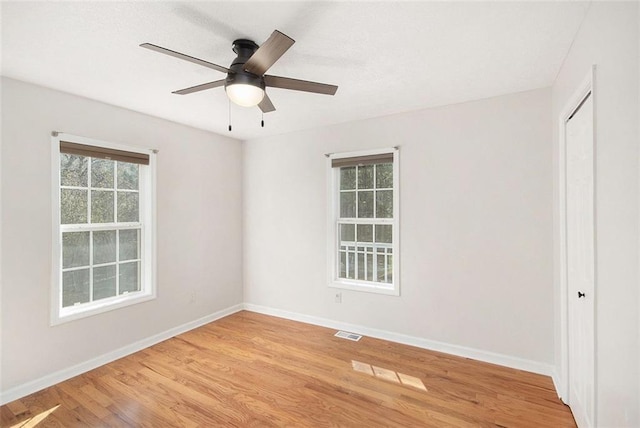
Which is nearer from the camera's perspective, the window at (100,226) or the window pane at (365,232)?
the window at (100,226)

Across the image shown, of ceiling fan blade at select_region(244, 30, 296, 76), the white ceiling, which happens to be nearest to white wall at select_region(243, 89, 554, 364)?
the white ceiling

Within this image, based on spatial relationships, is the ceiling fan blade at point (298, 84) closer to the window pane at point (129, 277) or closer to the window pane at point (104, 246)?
Answer: the window pane at point (104, 246)

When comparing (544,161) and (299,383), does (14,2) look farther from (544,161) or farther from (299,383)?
(544,161)

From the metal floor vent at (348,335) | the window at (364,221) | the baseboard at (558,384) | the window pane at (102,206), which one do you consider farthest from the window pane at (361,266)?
the window pane at (102,206)

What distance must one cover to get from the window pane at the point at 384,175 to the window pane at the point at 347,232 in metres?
0.61

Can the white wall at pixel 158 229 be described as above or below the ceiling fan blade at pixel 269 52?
below

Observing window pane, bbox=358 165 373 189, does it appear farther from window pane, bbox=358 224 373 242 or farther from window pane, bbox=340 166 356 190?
window pane, bbox=358 224 373 242

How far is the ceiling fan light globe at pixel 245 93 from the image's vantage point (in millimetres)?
1831

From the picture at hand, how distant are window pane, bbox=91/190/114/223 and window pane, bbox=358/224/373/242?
274 centimetres

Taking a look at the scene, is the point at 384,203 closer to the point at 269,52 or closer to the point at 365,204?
the point at 365,204

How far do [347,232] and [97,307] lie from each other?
108 inches

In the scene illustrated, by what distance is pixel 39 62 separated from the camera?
7.07 ft

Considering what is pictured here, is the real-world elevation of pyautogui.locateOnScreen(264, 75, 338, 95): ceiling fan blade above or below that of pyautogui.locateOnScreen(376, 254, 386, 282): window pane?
above

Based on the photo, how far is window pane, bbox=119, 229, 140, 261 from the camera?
3.22 meters
